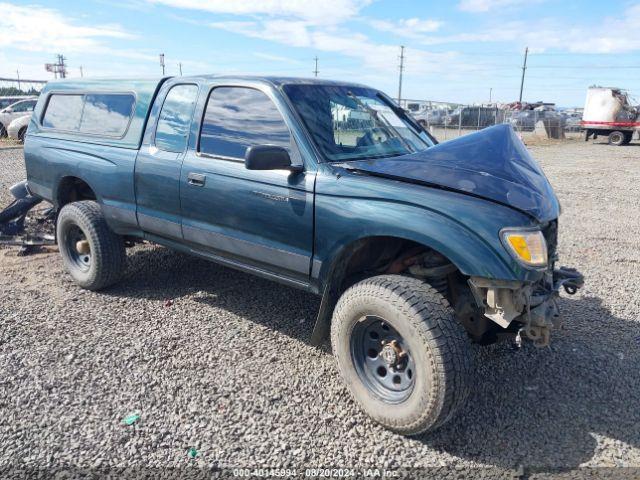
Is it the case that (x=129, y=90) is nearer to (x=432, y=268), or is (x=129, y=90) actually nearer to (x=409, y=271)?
(x=409, y=271)

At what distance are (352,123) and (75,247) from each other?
3098 mm

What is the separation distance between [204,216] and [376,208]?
1.48m

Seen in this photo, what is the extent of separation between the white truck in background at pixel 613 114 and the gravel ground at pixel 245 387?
926 inches

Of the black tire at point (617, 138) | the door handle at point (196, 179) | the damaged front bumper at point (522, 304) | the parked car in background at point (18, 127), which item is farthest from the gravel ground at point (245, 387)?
the black tire at point (617, 138)

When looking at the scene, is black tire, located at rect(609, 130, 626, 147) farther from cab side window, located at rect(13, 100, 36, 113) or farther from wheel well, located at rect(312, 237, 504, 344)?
wheel well, located at rect(312, 237, 504, 344)

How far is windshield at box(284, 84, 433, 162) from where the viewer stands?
11.9ft

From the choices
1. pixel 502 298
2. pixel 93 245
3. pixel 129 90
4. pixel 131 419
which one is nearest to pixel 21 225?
pixel 93 245

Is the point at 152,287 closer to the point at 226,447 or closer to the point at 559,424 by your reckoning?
the point at 226,447

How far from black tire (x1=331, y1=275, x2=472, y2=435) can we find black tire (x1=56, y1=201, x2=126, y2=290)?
2.62 metres

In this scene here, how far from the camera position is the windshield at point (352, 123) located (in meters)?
3.62

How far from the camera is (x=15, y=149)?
1714 centimetres

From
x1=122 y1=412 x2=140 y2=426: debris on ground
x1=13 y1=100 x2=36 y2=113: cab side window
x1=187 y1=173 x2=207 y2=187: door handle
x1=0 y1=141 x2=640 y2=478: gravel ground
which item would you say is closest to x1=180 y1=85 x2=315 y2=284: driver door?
Answer: x1=187 y1=173 x2=207 y2=187: door handle

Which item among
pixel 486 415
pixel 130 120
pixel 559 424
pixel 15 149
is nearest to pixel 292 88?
pixel 130 120

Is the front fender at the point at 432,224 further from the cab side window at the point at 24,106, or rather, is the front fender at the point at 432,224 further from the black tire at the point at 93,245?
the cab side window at the point at 24,106
